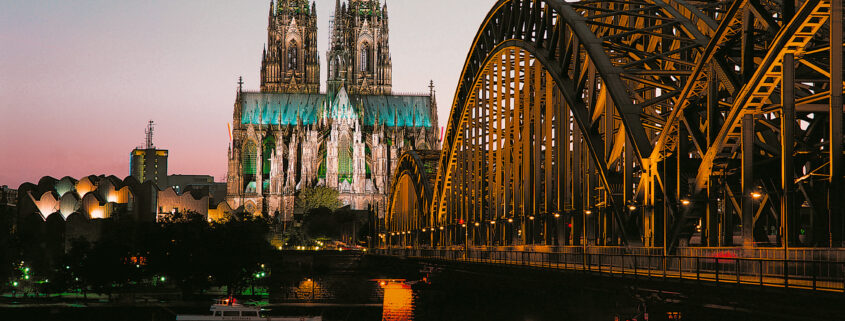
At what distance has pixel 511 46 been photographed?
64125 millimetres

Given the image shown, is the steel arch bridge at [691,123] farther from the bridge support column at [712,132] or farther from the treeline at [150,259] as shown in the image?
the treeline at [150,259]

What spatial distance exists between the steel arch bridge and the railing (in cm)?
118

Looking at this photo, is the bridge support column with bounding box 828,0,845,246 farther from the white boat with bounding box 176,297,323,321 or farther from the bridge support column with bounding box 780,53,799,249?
the white boat with bounding box 176,297,323,321

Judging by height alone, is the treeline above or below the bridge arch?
below

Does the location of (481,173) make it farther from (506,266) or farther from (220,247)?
(220,247)

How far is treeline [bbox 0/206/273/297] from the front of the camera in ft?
393

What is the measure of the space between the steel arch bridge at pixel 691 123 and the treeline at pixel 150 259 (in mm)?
56786

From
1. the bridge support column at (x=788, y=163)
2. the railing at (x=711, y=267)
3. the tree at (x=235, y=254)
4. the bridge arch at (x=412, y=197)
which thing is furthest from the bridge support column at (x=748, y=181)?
the tree at (x=235, y=254)

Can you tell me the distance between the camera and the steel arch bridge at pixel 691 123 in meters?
31.5

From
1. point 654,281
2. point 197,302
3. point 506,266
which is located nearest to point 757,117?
point 654,281

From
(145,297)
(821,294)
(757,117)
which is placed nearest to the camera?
(821,294)

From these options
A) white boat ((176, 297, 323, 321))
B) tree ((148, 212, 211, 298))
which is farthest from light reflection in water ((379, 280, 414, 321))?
tree ((148, 212, 211, 298))

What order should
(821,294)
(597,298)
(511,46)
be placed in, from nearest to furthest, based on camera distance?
(821,294), (597,298), (511,46)

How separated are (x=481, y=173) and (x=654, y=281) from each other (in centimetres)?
4217
